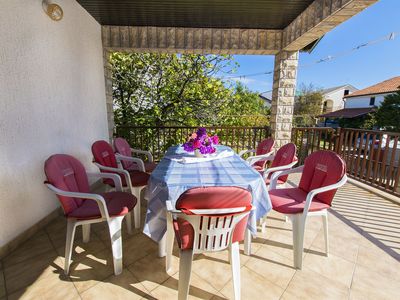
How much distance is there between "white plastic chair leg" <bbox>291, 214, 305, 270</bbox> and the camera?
5.28 feet

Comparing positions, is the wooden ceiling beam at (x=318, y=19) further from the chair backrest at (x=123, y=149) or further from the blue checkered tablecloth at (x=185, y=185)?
the chair backrest at (x=123, y=149)

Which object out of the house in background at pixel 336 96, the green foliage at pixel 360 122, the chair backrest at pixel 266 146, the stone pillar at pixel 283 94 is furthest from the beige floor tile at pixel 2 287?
the house in background at pixel 336 96

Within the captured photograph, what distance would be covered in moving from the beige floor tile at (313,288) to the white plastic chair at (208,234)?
454 millimetres

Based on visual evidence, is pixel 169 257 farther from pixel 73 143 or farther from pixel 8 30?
pixel 8 30

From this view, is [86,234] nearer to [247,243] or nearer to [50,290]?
[50,290]

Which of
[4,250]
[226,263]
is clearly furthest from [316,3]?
[4,250]

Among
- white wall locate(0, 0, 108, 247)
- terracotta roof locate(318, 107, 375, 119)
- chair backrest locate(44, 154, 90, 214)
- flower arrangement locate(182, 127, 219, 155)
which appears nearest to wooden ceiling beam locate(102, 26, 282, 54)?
white wall locate(0, 0, 108, 247)

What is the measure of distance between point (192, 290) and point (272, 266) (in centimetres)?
70

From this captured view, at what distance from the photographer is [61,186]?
5.10ft

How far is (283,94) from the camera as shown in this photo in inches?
154

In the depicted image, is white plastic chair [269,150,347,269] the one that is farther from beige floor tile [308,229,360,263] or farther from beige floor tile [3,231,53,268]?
beige floor tile [3,231,53,268]

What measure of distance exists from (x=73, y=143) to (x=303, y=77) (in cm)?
2309

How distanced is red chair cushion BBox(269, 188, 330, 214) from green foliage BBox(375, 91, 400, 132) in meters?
13.5

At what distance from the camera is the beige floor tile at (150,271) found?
4.90 ft
